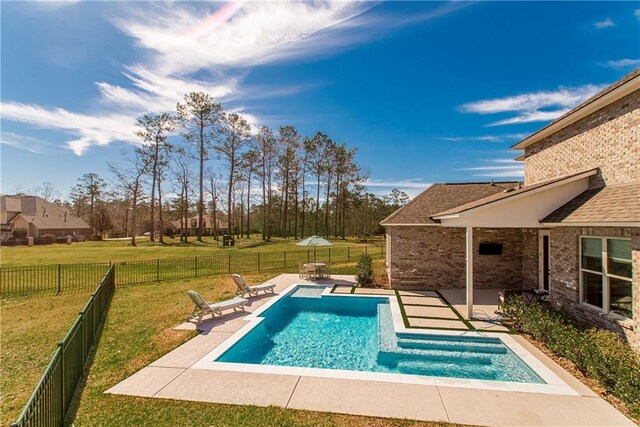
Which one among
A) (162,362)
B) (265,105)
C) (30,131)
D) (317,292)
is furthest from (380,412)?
(30,131)

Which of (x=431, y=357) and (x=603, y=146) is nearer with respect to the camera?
(x=431, y=357)

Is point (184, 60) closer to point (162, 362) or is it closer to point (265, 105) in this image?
point (265, 105)

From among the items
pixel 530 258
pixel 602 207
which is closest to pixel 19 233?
pixel 530 258

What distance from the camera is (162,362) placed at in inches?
275

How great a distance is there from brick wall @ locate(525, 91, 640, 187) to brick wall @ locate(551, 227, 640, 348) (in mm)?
1604

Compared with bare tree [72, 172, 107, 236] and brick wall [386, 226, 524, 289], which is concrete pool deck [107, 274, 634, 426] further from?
bare tree [72, 172, 107, 236]

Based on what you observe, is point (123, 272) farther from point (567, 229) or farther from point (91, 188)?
point (91, 188)

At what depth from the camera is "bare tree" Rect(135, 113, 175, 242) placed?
123 ft

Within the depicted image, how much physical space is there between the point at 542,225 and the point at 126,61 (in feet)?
56.7

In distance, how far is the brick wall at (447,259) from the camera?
1406 cm

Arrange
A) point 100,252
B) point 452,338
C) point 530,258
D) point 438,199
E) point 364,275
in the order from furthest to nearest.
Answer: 1. point 100,252
2. point 438,199
3. point 364,275
4. point 530,258
5. point 452,338

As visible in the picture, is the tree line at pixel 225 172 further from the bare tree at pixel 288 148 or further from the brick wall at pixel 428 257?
the brick wall at pixel 428 257

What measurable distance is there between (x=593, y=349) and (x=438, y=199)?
11.0 metres

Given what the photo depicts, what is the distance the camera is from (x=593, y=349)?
6.15 meters
